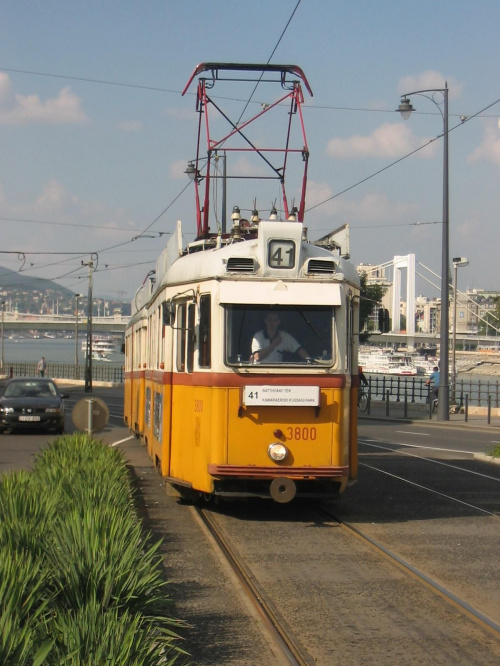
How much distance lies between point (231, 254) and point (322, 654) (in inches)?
207

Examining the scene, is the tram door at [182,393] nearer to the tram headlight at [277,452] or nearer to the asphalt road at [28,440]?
the tram headlight at [277,452]

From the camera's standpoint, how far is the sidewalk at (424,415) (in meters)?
30.1

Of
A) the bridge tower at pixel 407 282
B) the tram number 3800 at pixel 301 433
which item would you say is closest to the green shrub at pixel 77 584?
the tram number 3800 at pixel 301 433

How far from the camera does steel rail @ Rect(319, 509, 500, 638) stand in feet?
21.6

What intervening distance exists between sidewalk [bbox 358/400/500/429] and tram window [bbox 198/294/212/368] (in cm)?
1949

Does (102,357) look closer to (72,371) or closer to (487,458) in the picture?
(72,371)

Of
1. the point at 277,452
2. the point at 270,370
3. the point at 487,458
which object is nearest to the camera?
the point at 277,452

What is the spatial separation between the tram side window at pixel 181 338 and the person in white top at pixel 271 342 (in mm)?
1135

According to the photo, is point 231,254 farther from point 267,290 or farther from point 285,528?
point 285,528

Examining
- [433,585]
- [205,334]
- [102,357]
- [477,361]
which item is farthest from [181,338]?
[102,357]

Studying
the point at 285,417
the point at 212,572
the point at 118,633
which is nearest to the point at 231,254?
the point at 285,417

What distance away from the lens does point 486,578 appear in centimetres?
810

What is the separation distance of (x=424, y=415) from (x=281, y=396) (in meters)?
25.8

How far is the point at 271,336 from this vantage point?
1034 cm
